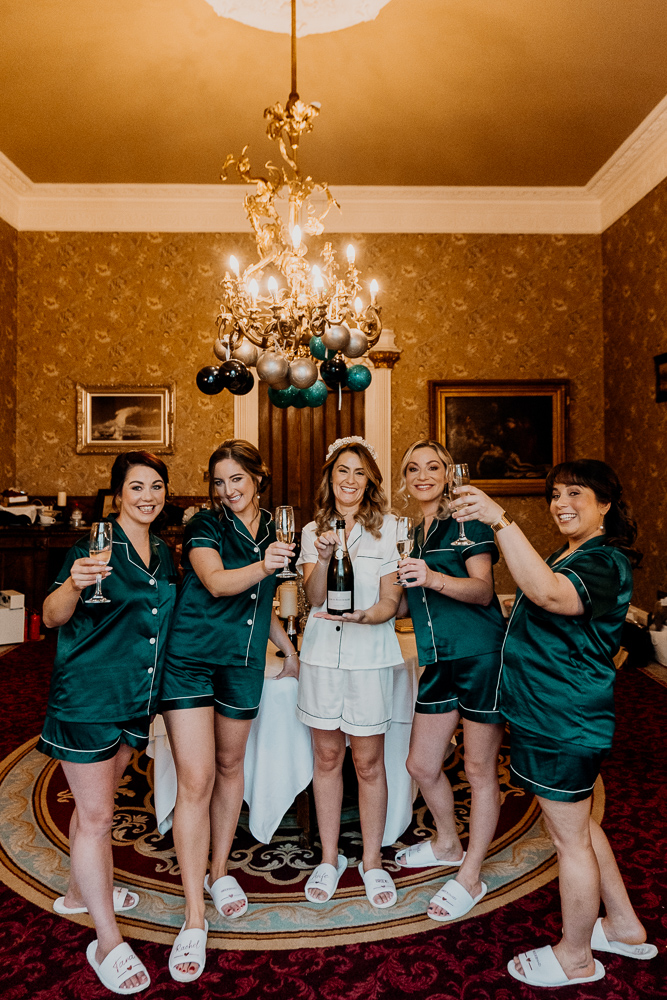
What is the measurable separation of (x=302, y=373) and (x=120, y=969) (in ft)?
8.53

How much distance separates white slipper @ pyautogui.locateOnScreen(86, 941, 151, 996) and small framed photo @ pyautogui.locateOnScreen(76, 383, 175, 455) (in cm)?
557

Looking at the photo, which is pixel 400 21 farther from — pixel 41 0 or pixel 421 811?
pixel 421 811

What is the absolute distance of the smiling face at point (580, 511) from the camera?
1.90 metres

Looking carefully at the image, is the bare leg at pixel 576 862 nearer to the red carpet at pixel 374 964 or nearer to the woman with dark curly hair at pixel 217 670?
the red carpet at pixel 374 964

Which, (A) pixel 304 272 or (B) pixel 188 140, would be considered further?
(B) pixel 188 140

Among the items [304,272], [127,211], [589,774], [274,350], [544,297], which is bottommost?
[589,774]

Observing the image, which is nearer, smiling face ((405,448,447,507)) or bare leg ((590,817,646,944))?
bare leg ((590,817,646,944))

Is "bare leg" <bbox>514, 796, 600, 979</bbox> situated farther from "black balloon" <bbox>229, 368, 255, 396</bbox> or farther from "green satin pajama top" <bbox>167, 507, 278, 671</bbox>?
"black balloon" <bbox>229, 368, 255, 396</bbox>

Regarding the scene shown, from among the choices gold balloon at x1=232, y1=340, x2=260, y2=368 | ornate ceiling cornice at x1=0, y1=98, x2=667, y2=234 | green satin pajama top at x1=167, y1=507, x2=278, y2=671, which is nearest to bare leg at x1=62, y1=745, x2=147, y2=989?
green satin pajama top at x1=167, y1=507, x2=278, y2=671

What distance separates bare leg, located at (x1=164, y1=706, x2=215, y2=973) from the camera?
2094mm

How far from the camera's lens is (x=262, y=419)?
7.18 metres

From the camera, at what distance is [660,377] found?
19.6ft

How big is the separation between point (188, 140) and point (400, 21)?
2341 mm

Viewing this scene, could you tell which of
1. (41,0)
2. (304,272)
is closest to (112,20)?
(41,0)
